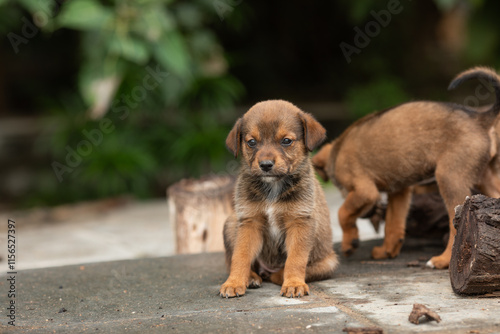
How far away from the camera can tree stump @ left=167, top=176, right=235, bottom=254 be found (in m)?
6.04

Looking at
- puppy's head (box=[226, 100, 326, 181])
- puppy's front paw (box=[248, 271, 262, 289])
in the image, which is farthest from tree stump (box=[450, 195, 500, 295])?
puppy's front paw (box=[248, 271, 262, 289])

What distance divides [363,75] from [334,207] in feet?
19.8

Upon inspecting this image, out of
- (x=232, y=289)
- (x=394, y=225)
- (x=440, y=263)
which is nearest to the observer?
(x=232, y=289)

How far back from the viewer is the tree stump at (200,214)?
6.04m

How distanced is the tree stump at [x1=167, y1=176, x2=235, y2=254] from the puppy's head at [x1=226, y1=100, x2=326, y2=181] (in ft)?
5.37

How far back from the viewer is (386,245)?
539cm

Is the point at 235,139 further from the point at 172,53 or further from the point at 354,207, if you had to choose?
the point at 172,53

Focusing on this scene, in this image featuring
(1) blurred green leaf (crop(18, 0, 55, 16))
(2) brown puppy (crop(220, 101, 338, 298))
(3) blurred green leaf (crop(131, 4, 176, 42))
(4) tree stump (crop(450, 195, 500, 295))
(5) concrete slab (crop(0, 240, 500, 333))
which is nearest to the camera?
(5) concrete slab (crop(0, 240, 500, 333))

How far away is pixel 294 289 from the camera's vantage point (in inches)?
158

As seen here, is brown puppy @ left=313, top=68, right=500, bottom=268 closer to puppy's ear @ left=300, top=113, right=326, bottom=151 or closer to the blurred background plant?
puppy's ear @ left=300, top=113, right=326, bottom=151

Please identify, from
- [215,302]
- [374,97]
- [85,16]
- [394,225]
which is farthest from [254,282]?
[374,97]

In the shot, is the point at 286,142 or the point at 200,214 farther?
the point at 200,214

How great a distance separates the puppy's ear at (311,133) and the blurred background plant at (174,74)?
388 cm

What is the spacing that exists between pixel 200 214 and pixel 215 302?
2176 mm
